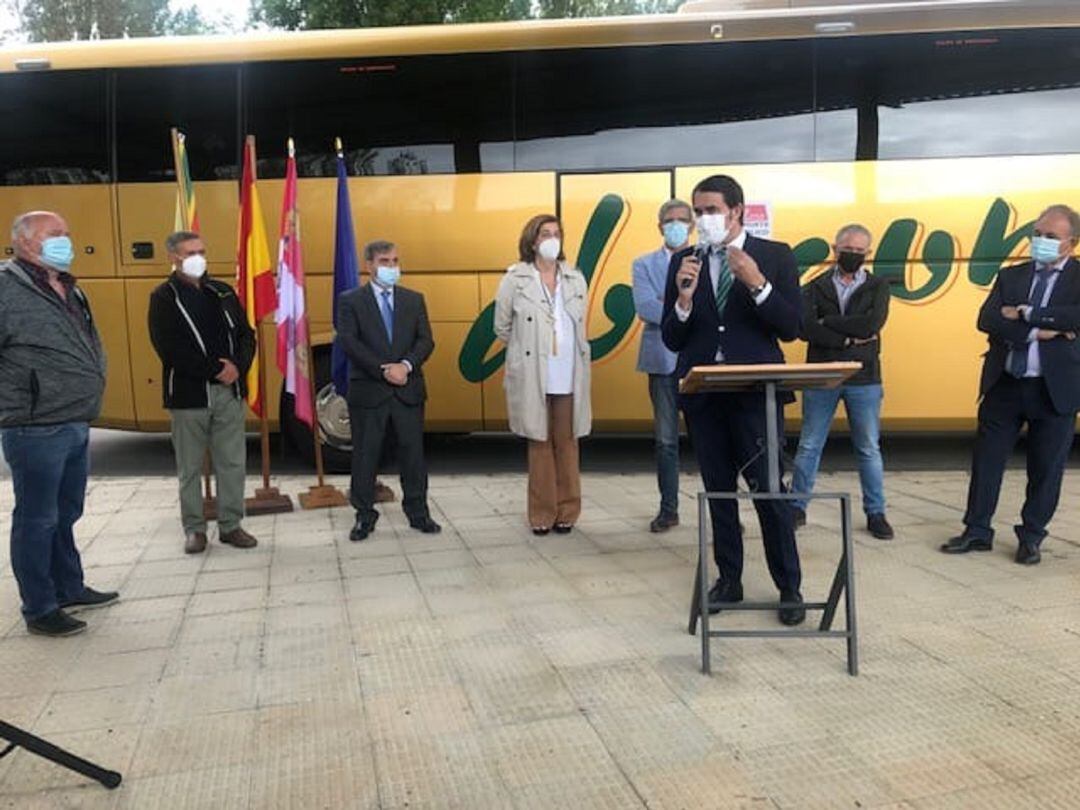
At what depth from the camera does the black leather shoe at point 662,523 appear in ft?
17.9

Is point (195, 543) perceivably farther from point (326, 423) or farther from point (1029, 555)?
point (1029, 555)

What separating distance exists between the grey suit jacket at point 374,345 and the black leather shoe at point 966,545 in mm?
3369

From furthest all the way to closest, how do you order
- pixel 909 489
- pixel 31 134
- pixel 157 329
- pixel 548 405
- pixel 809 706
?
pixel 31 134, pixel 909 489, pixel 548 405, pixel 157 329, pixel 809 706

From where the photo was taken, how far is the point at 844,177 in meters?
6.83

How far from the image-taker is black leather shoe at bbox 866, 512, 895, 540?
5207mm

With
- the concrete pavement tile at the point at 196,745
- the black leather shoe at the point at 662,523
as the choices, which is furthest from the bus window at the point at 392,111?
the concrete pavement tile at the point at 196,745

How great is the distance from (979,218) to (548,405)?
161 inches

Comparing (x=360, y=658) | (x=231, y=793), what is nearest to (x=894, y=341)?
(x=360, y=658)

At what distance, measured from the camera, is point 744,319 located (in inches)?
A: 142

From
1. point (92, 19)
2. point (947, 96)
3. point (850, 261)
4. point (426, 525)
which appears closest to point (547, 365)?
point (426, 525)

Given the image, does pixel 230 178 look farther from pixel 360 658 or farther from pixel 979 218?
pixel 979 218

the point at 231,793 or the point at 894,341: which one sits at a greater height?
the point at 894,341

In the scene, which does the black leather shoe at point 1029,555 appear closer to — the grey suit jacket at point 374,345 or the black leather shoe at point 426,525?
the black leather shoe at point 426,525

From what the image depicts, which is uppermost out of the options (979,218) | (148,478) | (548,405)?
(979,218)
